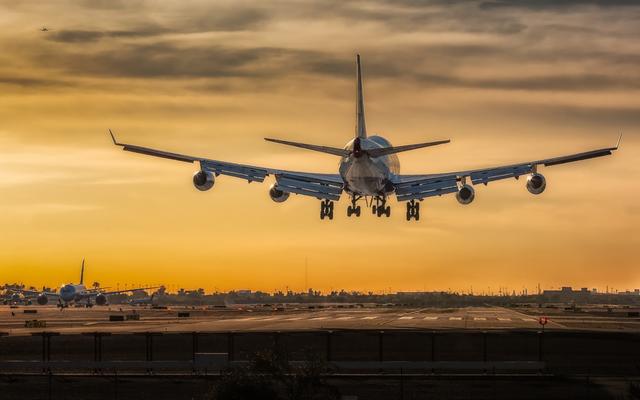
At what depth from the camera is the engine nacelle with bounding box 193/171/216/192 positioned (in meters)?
88.1

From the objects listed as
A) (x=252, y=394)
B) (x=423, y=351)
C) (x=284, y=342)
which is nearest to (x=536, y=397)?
(x=252, y=394)

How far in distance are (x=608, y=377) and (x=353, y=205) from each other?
1432 inches

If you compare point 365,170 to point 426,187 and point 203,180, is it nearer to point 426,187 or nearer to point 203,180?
point 426,187

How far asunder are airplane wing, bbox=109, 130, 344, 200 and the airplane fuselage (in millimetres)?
3124

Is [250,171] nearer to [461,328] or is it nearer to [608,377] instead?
[461,328]

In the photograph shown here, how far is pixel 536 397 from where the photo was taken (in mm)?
52875

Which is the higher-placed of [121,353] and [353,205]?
[353,205]

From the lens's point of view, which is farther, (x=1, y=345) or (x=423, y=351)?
(x=1, y=345)

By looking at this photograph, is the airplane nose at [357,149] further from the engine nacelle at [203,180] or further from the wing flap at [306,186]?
the engine nacelle at [203,180]

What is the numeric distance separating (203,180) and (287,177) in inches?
347

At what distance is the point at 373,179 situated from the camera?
85.8 metres

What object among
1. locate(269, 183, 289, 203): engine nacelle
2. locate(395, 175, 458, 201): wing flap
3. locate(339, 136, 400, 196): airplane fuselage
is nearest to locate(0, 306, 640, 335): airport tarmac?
locate(269, 183, 289, 203): engine nacelle

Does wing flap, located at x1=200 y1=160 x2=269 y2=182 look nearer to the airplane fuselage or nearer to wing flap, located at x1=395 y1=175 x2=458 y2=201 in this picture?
the airplane fuselage

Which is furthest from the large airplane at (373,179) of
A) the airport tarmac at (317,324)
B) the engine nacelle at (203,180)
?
the airport tarmac at (317,324)
